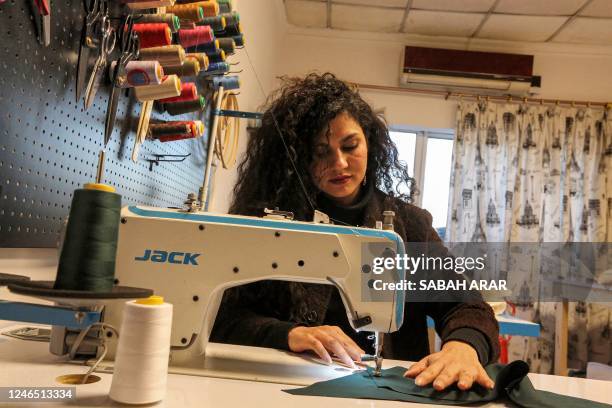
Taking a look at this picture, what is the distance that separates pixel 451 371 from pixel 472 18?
3190 mm

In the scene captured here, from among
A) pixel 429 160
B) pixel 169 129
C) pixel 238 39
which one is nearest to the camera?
pixel 169 129

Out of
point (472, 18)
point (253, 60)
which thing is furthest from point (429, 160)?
point (253, 60)

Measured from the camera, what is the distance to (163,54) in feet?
3.75

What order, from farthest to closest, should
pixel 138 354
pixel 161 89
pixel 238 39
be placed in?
pixel 238 39 < pixel 161 89 < pixel 138 354

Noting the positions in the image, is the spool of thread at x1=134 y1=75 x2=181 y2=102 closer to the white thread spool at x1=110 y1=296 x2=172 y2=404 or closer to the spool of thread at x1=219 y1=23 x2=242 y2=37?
the spool of thread at x1=219 y1=23 x2=242 y2=37

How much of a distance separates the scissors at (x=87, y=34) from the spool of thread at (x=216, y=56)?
47 cm

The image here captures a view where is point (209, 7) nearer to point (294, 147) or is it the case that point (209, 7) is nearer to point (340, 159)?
point (294, 147)

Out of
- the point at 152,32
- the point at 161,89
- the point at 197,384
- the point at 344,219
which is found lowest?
the point at 197,384

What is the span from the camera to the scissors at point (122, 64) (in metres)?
1.07

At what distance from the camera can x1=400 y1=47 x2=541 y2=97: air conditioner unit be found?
3602 mm

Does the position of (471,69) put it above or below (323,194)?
above

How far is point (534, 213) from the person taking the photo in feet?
11.8

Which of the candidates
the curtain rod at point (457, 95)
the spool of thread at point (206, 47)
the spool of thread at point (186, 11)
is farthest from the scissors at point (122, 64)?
the curtain rod at point (457, 95)

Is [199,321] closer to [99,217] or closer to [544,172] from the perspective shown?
[99,217]
